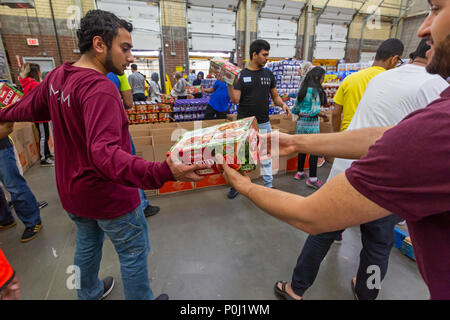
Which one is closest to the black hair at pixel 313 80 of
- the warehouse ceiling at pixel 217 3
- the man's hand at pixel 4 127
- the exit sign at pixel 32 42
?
the man's hand at pixel 4 127

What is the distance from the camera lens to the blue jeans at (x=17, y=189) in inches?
86.9

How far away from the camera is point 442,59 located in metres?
0.56

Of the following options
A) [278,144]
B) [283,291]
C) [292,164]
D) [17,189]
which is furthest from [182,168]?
[292,164]

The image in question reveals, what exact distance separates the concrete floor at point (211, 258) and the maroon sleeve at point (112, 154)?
1225 millimetres

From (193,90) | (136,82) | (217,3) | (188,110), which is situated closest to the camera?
(188,110)

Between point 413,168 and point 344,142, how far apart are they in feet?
2.08

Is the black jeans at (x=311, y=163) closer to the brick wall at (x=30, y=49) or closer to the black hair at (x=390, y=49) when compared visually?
the black hair at (x=390, y=49)

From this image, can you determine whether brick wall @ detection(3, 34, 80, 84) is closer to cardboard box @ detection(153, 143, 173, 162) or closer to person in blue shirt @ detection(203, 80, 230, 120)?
person in blue shirt @ detection(203, 80, 230, 120)

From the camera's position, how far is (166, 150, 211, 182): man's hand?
0.83m

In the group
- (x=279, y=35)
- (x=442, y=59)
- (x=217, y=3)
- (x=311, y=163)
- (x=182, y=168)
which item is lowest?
(x=311, y=163)

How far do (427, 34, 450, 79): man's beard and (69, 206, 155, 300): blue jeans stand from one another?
128cm

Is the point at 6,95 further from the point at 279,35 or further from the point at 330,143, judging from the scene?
the point at 279,35
